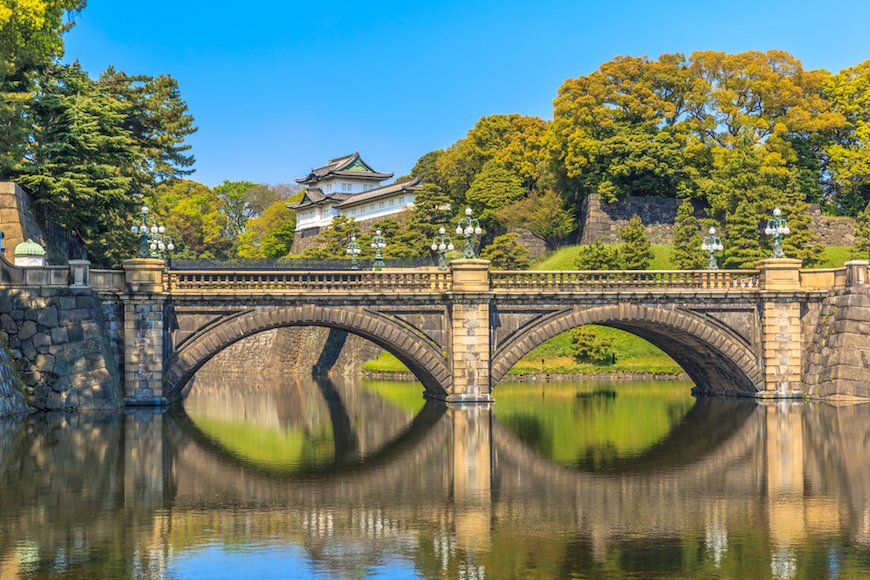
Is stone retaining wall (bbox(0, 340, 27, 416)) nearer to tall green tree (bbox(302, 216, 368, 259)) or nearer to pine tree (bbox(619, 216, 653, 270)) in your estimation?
pine tree (bbox(619, 216, 653, 270))

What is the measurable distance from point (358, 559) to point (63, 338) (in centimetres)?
2688

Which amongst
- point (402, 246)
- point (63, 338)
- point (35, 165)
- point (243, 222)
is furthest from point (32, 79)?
point (243, 222)

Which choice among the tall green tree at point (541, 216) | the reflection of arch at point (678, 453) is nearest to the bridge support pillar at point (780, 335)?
the reflection of arch at point (678, 453)

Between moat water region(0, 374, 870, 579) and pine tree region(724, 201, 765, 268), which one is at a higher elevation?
pine tree region(724, 201, 765, 268)

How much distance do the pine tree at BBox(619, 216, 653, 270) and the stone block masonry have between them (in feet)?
142

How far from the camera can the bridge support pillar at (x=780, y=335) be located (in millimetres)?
48812

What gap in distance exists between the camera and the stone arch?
4497 cm

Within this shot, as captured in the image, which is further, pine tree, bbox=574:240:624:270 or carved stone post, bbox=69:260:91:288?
pine tree, bbox=574:240:624:270

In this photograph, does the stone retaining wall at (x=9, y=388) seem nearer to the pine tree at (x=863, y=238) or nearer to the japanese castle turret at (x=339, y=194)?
the pine tree at (x=863, y=238)

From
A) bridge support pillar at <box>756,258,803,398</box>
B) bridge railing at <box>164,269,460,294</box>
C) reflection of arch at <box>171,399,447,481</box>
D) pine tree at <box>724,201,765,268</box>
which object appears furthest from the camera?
pine tree at <box>724,201,765,268</box>

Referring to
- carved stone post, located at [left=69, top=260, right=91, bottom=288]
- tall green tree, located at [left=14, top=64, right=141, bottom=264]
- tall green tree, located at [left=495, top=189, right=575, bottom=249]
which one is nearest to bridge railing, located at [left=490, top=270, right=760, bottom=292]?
carved stone post, located at [left=69, top=260, right=91, bottom=288]

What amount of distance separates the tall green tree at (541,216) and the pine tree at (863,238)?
2302 centimetres

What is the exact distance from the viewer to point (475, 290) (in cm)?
4631

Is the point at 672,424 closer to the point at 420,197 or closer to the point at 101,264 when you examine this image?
the point at 101,264
